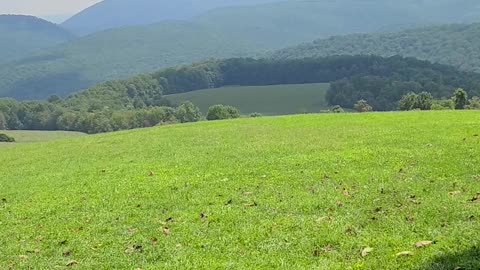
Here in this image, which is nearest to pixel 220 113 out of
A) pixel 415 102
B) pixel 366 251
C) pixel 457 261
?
pixel 415 102

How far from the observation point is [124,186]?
16.3 meters

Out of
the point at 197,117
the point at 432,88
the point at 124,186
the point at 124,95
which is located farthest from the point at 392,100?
the point at 124,186

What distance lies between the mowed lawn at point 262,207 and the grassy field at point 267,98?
373 ft

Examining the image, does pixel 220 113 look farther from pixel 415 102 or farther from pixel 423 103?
pixel 423 103

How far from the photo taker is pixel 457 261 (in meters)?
8.34

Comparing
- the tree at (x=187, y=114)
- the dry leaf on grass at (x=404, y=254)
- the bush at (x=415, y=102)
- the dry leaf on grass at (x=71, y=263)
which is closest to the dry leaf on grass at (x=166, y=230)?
the dry leaf on grass at (x=71, y=263)

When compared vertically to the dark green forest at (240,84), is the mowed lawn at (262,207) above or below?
above

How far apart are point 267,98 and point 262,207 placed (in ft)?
484

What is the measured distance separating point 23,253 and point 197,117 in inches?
4353

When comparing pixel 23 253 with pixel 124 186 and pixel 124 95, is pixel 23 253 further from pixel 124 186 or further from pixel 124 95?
pixel 124 95

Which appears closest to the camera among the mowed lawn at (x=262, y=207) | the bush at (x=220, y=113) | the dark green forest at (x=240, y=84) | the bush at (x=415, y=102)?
the mowed lawn at (x=262, y=207)

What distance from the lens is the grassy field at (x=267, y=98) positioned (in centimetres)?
14120

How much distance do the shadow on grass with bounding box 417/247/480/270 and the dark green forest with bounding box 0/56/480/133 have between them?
8866 centimetres

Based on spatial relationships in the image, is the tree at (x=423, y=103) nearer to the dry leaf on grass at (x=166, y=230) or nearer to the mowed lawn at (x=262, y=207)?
the mowed lawn at (x=262, y=207)
